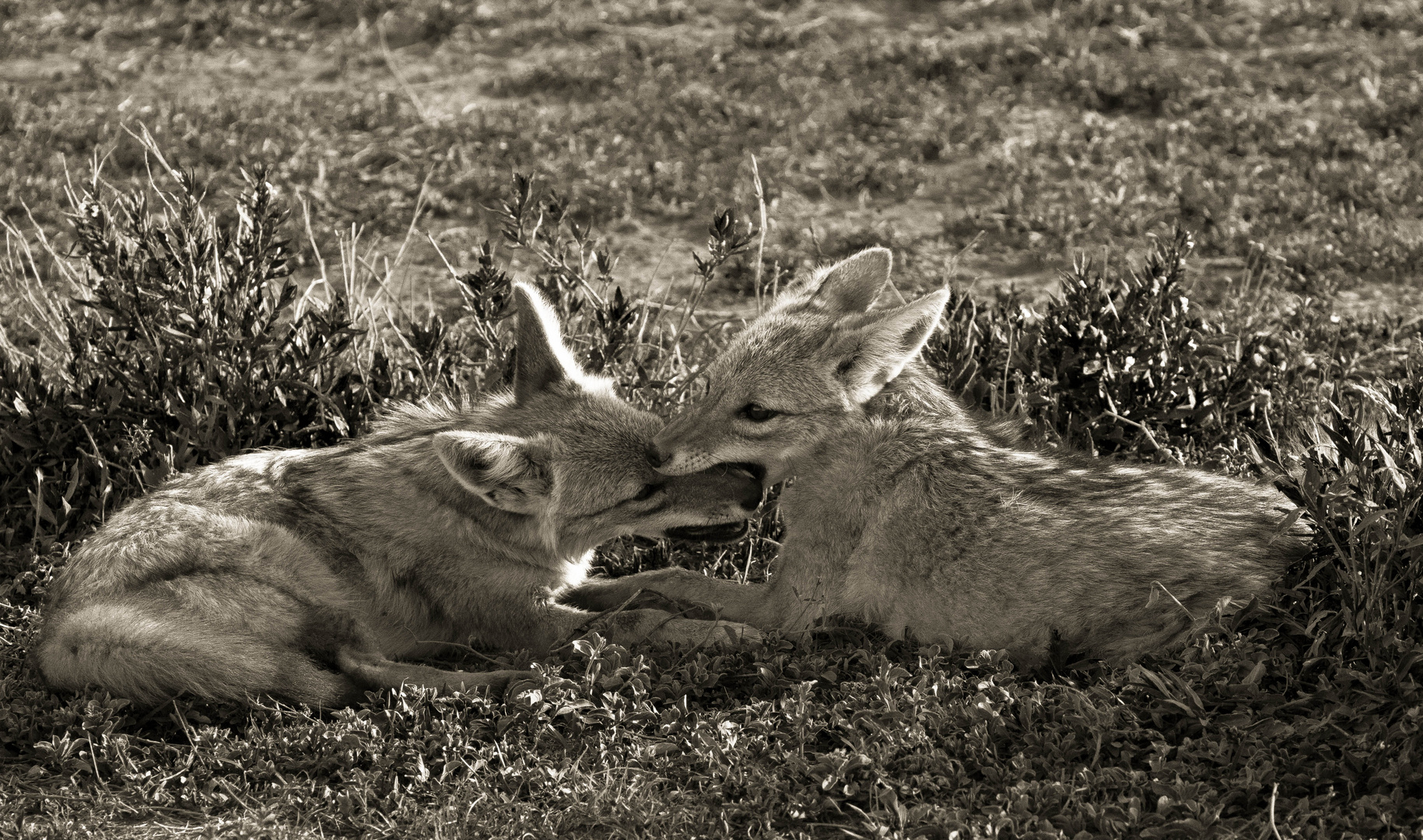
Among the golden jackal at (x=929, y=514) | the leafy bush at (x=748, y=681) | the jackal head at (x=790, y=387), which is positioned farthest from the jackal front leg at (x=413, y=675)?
the jackal head at (x=790, y=387)

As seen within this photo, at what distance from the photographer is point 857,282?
20.9 feet

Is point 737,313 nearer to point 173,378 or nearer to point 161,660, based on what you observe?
point 173,378

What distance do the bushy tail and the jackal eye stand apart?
2007 millimetres

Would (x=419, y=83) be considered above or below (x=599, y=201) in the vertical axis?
above

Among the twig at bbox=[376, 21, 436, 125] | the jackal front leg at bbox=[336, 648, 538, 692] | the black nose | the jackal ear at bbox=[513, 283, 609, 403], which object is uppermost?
the twig at bbox=[376, 21, 436, 125]

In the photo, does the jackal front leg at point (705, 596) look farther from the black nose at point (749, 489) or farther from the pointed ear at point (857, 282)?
the pointed ear at point (857, 282)

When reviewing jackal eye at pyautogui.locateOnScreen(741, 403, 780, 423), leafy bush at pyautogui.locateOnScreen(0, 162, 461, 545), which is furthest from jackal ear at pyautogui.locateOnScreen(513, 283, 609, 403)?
leafy bush at pyautogui.locateOnScreen(0, 162, 461, 545)

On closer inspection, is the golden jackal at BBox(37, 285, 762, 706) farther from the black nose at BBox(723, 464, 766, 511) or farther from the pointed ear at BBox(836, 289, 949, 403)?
the pointed ear at BBox(836, 289, 949, 403)

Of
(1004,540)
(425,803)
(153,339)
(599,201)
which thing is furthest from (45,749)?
(599,201)

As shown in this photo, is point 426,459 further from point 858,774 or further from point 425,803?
point 858,774

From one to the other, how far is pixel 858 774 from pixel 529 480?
1867 mm

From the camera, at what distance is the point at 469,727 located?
4.96 m

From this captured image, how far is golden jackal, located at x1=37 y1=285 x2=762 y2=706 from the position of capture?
16.9 ft

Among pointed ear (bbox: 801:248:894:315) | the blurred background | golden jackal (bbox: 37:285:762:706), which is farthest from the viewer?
the blurred background
